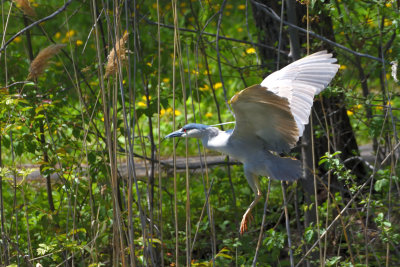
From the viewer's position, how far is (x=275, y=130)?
2.35 m

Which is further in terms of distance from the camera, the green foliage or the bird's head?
the green foliage

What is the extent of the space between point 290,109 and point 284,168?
0.26 meters

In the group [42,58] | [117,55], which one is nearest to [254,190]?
[117,55]

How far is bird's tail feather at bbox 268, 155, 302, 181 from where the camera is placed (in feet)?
7.67

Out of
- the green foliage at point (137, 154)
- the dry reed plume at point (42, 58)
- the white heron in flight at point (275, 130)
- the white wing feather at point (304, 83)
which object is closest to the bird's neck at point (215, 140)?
the white heron in flight at point (275, 130)

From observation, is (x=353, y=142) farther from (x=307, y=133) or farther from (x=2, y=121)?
(x=2, y=121)

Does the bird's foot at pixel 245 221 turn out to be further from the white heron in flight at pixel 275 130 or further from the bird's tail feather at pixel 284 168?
the bird's tail feather at pixel 284 168

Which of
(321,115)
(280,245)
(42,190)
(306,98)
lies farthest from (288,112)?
(42,190)

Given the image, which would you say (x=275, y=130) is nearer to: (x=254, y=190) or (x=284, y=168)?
(x=284, y=168)

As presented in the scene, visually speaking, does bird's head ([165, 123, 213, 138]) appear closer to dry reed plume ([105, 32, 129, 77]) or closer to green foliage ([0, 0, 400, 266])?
green foliage ([0, 0, 400, 266])

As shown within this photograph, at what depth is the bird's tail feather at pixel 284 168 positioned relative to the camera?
2338mm

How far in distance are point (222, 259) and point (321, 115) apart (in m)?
1.13

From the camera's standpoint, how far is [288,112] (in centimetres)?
215

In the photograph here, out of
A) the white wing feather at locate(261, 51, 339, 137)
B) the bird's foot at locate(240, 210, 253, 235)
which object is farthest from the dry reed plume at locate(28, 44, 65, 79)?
the bird's foot at locate(240, 210, 253, 235)
